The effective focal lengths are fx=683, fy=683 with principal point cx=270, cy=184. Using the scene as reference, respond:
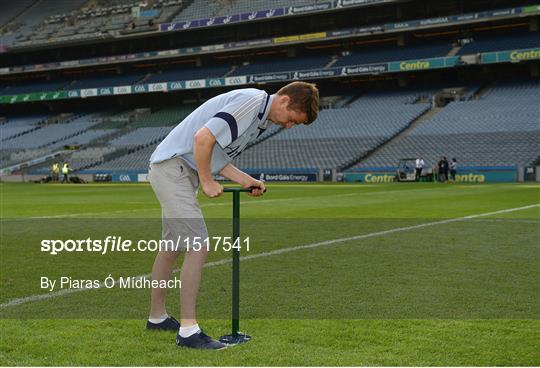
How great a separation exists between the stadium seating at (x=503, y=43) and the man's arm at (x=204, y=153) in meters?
44.8

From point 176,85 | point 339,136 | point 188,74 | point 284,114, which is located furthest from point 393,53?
point 284,114

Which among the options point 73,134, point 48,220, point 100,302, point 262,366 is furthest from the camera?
point 73,134

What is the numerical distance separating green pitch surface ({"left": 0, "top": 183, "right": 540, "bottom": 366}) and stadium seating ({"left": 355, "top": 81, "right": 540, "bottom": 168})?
1052 inches

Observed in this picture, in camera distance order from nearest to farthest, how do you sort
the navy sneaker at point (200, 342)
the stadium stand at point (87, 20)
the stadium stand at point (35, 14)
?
the navy sneaker at point (200, 342) → the stadium stand at point (87, 20) → the stadium stand at point (35, 14)

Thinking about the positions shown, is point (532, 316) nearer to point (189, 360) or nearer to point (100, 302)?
point (189, 360)

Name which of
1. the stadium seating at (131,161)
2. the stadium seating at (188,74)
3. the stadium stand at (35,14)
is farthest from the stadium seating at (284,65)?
the stadium stand at (35,14)

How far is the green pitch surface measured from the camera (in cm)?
455

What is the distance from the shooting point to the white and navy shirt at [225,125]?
15.1 ft

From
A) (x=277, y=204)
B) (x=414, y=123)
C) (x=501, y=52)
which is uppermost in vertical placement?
(x=501, y=52)

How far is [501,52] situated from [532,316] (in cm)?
4276

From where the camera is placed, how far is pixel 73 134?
2375 inches

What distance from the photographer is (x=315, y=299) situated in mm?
6391

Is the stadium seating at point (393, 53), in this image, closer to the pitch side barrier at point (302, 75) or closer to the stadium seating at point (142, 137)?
the pitch side barrier at point (302, 75)

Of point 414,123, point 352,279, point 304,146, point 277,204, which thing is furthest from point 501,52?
point 352,279
